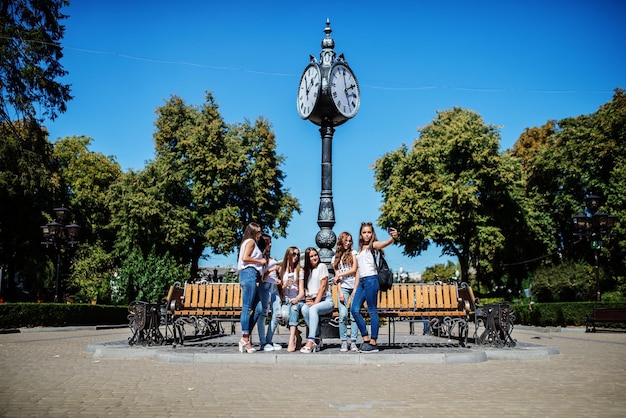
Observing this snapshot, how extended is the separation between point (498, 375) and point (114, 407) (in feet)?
16.5

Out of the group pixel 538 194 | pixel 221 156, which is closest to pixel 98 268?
pixel 221 156

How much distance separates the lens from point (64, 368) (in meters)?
9.12

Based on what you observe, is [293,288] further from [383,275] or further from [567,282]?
[567,282]

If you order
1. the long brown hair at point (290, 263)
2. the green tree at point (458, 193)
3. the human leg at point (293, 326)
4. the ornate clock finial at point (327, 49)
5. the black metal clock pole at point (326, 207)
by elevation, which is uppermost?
the green tree at point (458, 193)

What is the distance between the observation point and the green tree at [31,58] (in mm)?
27500

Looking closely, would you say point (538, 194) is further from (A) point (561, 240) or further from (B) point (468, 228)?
(B) point (468, 228)

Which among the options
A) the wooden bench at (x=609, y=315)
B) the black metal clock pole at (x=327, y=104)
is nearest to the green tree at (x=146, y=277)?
the black metal clock pole at (x=327, y=104)

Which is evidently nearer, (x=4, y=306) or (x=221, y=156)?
(x=4, y=306)

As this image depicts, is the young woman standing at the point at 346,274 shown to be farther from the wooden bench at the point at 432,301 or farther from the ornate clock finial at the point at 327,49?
the ornate clock finial at the point at 327,49

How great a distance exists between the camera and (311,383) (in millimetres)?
7551

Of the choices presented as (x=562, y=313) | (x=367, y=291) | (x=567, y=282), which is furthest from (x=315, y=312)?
(x=567, y=282)

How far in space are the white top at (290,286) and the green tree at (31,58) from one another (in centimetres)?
2062

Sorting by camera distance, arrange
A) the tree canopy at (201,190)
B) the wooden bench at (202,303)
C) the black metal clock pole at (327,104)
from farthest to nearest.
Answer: the tree canopy at (201,190) < the black metal clock pole at (327,104) < the wooden bench at (202,303)

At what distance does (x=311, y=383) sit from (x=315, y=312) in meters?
3.08
